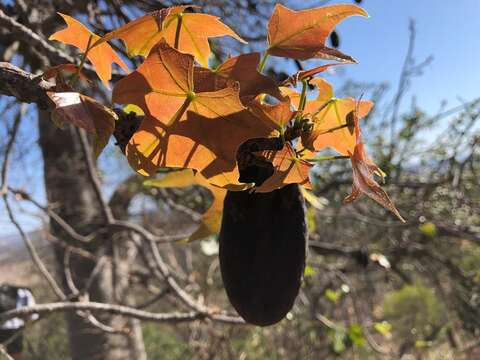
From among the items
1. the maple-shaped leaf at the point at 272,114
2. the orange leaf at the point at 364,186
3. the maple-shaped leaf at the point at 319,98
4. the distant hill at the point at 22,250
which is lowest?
the distant hill at the point at 22,250

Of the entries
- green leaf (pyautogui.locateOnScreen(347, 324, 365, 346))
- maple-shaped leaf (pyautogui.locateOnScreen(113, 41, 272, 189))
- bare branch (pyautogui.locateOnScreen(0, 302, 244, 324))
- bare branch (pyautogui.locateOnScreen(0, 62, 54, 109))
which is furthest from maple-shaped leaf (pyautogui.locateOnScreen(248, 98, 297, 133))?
green leaf (pyautogui.locateOnScreen(347, 324, 365, 346))

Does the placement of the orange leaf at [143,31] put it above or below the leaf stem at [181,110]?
above

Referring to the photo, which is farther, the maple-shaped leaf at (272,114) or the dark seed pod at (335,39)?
the dark seed pod at (335,39)

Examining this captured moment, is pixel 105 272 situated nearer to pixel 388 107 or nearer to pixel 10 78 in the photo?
pixel 10 78

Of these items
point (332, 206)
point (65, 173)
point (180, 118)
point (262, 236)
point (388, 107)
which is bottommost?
point (332, 206)

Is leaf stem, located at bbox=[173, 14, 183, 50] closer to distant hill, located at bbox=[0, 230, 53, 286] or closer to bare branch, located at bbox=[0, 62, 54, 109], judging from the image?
bare branch, located at bbox=[0, 62, 54, 109]

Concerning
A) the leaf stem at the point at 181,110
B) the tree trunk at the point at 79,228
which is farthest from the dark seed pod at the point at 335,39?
the tree trunk at the point at 79,228

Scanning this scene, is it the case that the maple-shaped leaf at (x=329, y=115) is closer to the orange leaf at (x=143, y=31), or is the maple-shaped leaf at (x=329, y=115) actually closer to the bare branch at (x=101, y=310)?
the orange leaf at (x=143, y=31)

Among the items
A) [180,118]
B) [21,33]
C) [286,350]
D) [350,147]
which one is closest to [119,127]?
[180,118]
